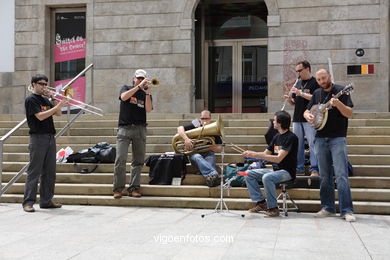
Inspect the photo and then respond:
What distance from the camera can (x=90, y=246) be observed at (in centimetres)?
517

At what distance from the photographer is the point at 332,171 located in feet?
23.3

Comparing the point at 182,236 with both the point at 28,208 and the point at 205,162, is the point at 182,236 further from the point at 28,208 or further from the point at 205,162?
the point at 28,208

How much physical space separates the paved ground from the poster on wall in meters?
9.40

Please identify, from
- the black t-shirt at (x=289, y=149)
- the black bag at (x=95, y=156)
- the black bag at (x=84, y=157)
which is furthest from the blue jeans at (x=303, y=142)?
the black bag at (x=84, y=157)

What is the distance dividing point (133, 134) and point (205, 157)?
1348 mm

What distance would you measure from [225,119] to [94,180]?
150 inches

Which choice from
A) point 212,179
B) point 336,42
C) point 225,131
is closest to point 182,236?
point 212,179

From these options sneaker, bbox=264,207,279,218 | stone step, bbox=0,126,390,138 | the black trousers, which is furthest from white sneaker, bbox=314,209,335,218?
the black trousers

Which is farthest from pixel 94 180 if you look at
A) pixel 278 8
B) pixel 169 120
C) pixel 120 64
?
pixel 278 8

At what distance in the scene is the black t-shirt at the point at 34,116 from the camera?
7.57 meters

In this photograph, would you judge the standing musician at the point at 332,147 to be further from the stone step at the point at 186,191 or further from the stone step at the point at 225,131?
the stone step at the point at 225,131

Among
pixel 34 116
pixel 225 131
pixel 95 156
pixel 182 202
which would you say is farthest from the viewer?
pixel 225 131

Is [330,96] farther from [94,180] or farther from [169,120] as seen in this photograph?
[169,120]

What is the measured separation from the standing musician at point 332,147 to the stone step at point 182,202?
0.48 meters
